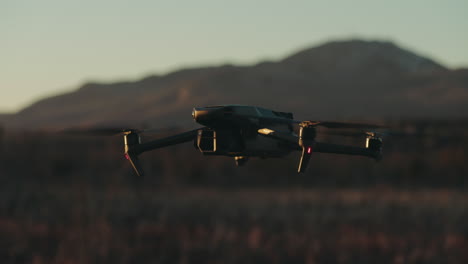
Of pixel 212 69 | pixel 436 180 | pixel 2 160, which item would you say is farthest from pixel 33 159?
pixel 212 69

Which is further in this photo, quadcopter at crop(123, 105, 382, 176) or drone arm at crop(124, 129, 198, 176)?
drone arm at crop(124, 129, 198, 176)

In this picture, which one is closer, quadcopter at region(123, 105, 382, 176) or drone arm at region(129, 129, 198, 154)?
quadcopter at region(123, 105, 382, 176)

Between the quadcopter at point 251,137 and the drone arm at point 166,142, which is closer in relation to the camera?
the quadcopter at point 251,137

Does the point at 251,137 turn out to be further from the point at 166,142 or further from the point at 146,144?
the point at 146,144

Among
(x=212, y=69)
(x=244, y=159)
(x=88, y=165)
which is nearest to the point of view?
(x=244, y=159)

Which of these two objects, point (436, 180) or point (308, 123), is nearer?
point (308, 123)

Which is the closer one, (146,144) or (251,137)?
(251,137)

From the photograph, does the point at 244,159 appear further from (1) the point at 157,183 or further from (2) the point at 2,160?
(1) the point at 157,183

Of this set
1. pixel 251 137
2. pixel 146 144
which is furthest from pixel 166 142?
pixel 251 137
